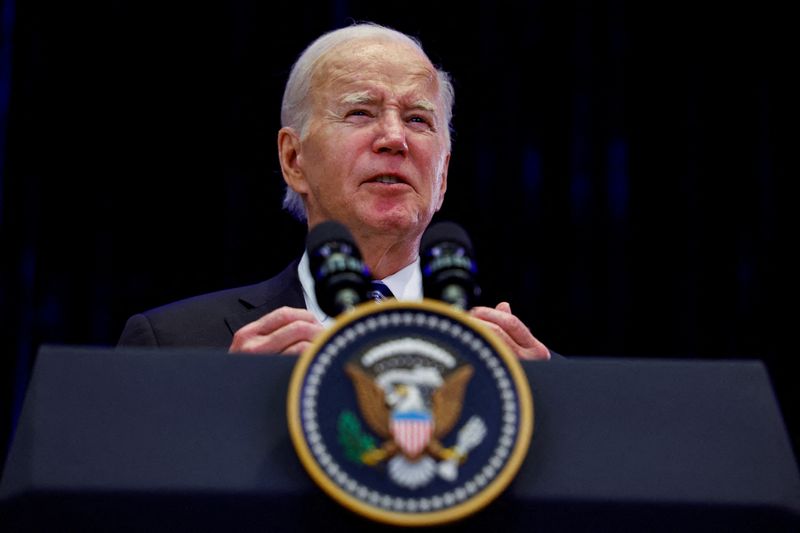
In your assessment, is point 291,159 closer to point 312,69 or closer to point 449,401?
point 312,69

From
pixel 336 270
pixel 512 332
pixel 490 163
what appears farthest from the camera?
pixel 490 163

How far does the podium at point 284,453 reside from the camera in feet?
2.60

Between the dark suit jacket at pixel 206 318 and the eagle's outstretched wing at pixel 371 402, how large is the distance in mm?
923

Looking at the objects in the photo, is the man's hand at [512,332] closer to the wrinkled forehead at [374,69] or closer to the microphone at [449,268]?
the microphone at [449,268]

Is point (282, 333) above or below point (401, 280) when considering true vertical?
above

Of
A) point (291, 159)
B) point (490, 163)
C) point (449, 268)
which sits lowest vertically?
point (490, 163)

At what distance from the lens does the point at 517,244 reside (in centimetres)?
299

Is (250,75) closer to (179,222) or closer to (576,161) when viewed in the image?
(179,222)

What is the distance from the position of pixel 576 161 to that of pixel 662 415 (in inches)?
90.9

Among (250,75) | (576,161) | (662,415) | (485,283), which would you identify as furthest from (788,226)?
(662,415)

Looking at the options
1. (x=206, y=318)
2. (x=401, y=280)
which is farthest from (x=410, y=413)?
(x=401, y=280)

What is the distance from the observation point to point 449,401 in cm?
80

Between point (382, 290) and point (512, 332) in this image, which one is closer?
point (512, 332)

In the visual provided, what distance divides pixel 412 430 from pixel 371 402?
4 cm
